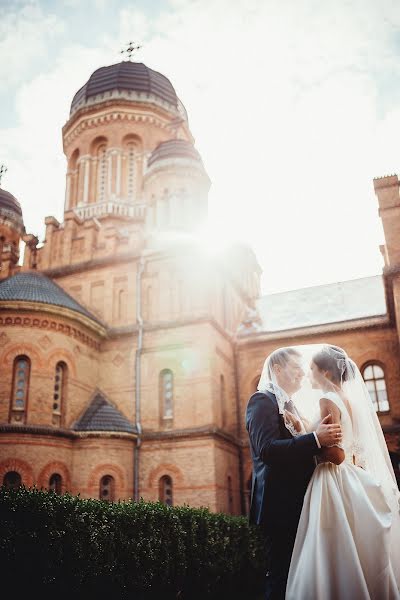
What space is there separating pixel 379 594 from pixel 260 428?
130 cm

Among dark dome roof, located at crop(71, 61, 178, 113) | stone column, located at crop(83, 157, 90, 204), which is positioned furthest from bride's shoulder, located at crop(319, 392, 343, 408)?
dark dome roof, located at crop(71, 61, 178, 113)

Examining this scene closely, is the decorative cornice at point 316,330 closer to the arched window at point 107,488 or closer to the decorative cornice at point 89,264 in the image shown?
the decorative cornice at point 89,264

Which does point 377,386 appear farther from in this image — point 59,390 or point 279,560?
point 279,560

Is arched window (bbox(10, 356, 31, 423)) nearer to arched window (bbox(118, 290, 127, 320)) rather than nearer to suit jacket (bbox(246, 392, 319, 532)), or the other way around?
arched window (bbox(118, 290, 127, 320))

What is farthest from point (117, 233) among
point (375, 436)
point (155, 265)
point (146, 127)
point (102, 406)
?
point (375, 436)

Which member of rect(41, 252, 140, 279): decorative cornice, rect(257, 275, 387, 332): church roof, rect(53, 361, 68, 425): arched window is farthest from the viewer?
rect(257, 275, 387, 332): church roof

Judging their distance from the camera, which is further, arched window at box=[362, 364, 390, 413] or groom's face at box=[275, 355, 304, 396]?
arched window at box=[362, 364, 390, 413]

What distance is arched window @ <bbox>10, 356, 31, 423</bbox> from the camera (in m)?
15.3

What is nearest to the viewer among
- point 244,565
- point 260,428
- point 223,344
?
point 260,428

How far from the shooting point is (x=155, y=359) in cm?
1798

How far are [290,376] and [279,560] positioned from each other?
1364 millimetres

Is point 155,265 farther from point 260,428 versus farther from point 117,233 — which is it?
point 260,428

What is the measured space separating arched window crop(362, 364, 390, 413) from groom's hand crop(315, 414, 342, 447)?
1571cm

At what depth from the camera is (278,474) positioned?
3.73m
